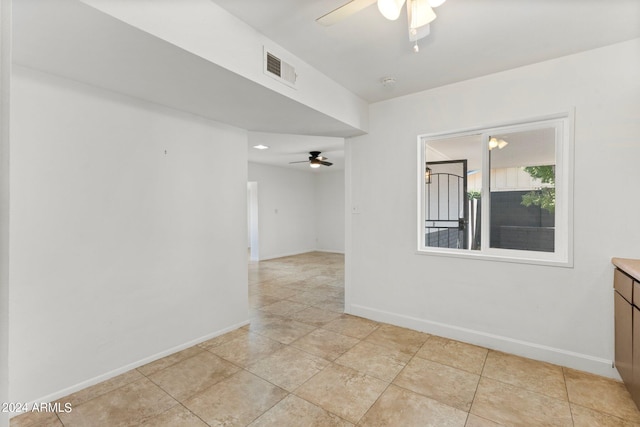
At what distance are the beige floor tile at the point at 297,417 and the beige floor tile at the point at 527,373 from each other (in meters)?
1.34

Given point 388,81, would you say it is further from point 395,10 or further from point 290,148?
point 290,148

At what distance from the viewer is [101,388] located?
2.14 meters

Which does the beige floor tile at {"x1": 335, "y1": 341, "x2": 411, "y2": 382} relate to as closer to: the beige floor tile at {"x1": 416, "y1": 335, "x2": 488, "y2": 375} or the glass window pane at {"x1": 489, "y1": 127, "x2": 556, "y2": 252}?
the beige floor tile at {"x1": 416, "y1": 335, "x2": 488, "y2": 375}

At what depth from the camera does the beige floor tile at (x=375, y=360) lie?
2355 mm

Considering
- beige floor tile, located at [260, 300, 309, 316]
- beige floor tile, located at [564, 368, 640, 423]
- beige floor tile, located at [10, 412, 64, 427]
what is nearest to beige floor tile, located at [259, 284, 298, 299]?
beige floor tile, located at [260, 300, 309, 316]

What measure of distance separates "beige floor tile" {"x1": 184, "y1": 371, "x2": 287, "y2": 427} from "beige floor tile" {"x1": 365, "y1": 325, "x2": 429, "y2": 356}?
1212 mm

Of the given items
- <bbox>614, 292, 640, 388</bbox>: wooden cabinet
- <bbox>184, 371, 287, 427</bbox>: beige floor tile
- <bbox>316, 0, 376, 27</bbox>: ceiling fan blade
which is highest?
<bbox>316, 0, 376, 27</bbox>: ceiling fan blade

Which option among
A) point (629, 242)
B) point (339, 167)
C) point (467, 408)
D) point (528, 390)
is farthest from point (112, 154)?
point (339, 167)

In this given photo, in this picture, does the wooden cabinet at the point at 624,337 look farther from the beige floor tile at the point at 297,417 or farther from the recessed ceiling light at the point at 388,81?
the recessed ceiling light at the point at 388,81

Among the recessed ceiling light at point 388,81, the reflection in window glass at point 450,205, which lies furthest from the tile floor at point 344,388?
the recessed ceiling light at point 388,81

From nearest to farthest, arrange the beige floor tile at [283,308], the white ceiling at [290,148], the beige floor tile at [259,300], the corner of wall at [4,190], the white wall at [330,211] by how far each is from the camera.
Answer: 1. the corner of wall at [4,190]
2. the beige floor tile at [283,308]
3. the beige floor tile at [259,300]
4. the white ceiling at [290,148]
5. the white wall at [330,211]

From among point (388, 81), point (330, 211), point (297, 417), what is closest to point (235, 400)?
point (297, 417)

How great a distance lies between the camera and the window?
254cm

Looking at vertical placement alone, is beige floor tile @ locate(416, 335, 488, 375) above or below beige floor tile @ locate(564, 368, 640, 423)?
below
